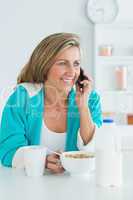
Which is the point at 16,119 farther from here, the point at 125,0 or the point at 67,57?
the point at 125,0

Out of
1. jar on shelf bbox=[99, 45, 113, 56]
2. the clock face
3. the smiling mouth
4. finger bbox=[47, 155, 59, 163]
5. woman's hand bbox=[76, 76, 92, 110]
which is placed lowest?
finger bbox=[47, 155, 59, 163]

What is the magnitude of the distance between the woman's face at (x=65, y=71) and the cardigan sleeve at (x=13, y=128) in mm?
135

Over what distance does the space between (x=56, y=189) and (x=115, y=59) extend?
231cm

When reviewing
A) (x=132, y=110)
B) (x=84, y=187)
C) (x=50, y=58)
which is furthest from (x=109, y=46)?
(x=84, y=187)

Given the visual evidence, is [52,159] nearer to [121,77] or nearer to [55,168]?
[55,168]

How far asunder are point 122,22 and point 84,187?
2356 mm

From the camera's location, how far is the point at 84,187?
3.68 feet

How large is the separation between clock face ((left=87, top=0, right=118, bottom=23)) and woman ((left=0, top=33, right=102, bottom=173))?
172 cm

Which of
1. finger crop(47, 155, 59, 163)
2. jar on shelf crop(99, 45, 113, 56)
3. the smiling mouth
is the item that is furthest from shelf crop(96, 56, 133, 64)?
finger crop(47, 155, 59, 163)

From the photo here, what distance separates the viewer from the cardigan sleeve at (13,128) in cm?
143

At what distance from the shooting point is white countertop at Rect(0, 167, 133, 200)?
103cm

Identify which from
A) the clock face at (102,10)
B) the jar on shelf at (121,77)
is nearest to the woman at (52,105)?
the jar on shelf at (121,77)

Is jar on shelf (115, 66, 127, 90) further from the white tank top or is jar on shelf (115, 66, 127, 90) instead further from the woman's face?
the white tank top

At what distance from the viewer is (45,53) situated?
5.24 ft
